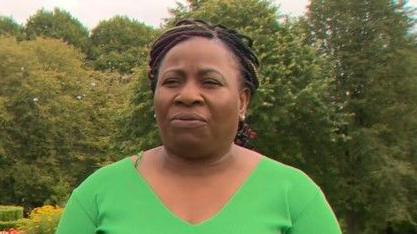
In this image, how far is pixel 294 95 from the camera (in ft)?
74.7

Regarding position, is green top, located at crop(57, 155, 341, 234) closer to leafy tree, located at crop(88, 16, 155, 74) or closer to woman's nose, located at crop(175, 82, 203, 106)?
woman's nose, located at crop(175, 82, 203, 106)

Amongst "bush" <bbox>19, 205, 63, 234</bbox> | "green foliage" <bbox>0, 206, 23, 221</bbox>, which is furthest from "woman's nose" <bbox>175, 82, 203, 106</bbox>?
"green foliage" <bbox>0, 206, 23, 221</bbox>

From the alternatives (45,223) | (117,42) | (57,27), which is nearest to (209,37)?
(45,223)

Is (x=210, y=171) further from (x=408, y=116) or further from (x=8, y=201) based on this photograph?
(x=8, y=201)

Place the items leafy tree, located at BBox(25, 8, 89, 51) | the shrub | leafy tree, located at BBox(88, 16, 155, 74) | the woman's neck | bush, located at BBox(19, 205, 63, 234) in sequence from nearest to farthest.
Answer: the woman's neck < bush, located at BBox(19, 205, 63, 234) < the shrub < leafy tree, located at BBox(88, 16, 155, 74) < leafy tree, located at BBox(25, 8, 89, 51)

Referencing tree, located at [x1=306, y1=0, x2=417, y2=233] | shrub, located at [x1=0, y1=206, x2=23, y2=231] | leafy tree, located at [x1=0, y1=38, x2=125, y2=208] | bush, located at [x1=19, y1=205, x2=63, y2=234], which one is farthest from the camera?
leafy tree, located at [x1=0, y1=38, x2=125, y2=208]

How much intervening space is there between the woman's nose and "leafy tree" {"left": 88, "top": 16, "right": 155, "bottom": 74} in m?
45.8

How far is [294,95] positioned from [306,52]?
84.3 inches

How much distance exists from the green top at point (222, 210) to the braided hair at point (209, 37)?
1.04 feet

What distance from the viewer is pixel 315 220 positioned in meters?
2.29

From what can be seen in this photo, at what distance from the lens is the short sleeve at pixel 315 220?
2.28 meters

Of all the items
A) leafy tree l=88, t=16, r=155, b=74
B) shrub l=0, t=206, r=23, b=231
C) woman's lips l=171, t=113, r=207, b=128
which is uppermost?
leafy tree l=88, t=16, r=155, b=74

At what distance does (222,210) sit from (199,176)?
15 cm

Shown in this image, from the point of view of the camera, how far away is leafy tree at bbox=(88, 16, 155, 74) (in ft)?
159
